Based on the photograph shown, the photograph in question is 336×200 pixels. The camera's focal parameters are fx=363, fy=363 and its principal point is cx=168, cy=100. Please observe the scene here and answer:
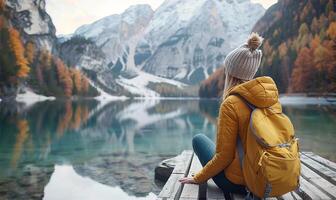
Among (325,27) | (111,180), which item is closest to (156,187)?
(111,180)

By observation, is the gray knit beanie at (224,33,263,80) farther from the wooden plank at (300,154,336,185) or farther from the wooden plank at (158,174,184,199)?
the wooden plank at (300,154,336,185)

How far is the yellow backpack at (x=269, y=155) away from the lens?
3.47m

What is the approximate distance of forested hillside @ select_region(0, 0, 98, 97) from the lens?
61688 mm

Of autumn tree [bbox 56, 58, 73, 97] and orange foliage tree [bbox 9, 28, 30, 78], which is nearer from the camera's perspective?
orange foliage tree [bbox 9, 28, 30, 78]

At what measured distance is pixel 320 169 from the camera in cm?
605

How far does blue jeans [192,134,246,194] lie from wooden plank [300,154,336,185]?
5.85 ft

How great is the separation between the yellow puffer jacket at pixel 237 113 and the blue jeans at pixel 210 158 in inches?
10.8

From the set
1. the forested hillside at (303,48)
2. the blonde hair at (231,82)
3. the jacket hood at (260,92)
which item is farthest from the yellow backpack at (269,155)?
the forested hillside at (303,48)

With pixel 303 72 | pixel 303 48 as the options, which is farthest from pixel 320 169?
pixel 303 48

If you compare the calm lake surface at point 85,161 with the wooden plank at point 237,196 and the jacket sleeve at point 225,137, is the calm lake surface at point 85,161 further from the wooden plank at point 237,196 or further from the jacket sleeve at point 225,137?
the jacket sleeve at point 225,137

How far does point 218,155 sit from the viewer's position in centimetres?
397

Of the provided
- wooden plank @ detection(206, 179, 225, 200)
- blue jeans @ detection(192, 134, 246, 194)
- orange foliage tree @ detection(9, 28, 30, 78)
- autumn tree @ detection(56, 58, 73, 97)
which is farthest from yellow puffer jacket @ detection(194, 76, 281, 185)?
autumn tree @ detection(56, 58, 73, 97)

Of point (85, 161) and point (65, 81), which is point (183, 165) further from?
point (65, 81)

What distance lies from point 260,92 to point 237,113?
313mm
